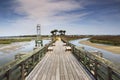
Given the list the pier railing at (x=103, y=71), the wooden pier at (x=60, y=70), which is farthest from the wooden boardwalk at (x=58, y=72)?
the pier railing at (x=103, y=71)

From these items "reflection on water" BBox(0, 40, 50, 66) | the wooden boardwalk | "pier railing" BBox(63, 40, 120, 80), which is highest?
"pier railing" BBox(63, 40, 120, 80)

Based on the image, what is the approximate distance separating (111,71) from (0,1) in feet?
71.7

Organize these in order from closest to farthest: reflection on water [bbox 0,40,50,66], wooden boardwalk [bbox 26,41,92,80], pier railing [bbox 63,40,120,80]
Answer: pier railing [bbox 63,40,120,80] → wooden boardwalk [bbox 26,41,92,80] → reflection on water [bbox 0,40,50,66]

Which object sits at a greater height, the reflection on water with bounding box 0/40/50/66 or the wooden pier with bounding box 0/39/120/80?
the wooden pier with bounding box 0/39/120/80

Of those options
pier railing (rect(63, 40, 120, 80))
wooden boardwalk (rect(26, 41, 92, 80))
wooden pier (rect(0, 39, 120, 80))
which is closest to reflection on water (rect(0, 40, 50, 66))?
wooden boardwalk (rect(26, 41, 92, 80))

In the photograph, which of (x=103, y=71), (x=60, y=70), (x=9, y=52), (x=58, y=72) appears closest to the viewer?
(x=103, y=71)

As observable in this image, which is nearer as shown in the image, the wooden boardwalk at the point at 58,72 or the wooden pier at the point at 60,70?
the wooden pier at the point at 60,70

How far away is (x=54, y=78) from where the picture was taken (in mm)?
5766

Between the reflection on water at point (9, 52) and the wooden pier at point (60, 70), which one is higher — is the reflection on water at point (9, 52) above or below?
below

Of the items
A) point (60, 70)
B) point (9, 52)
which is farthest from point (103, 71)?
point (9, 52)

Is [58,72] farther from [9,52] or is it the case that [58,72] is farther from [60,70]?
[9,52]

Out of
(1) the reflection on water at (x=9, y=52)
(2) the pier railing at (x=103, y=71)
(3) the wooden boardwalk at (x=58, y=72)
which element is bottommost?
(1) the reflection on water at (x=9, y=52)

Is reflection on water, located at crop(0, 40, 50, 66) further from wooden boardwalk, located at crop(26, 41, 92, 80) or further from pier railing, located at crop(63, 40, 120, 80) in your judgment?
pier railing, located at crop(63, 40, 120, 80)

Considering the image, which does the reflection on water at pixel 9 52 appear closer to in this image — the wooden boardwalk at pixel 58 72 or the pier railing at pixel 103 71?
the wooden boardwalk at pixel 58 72
